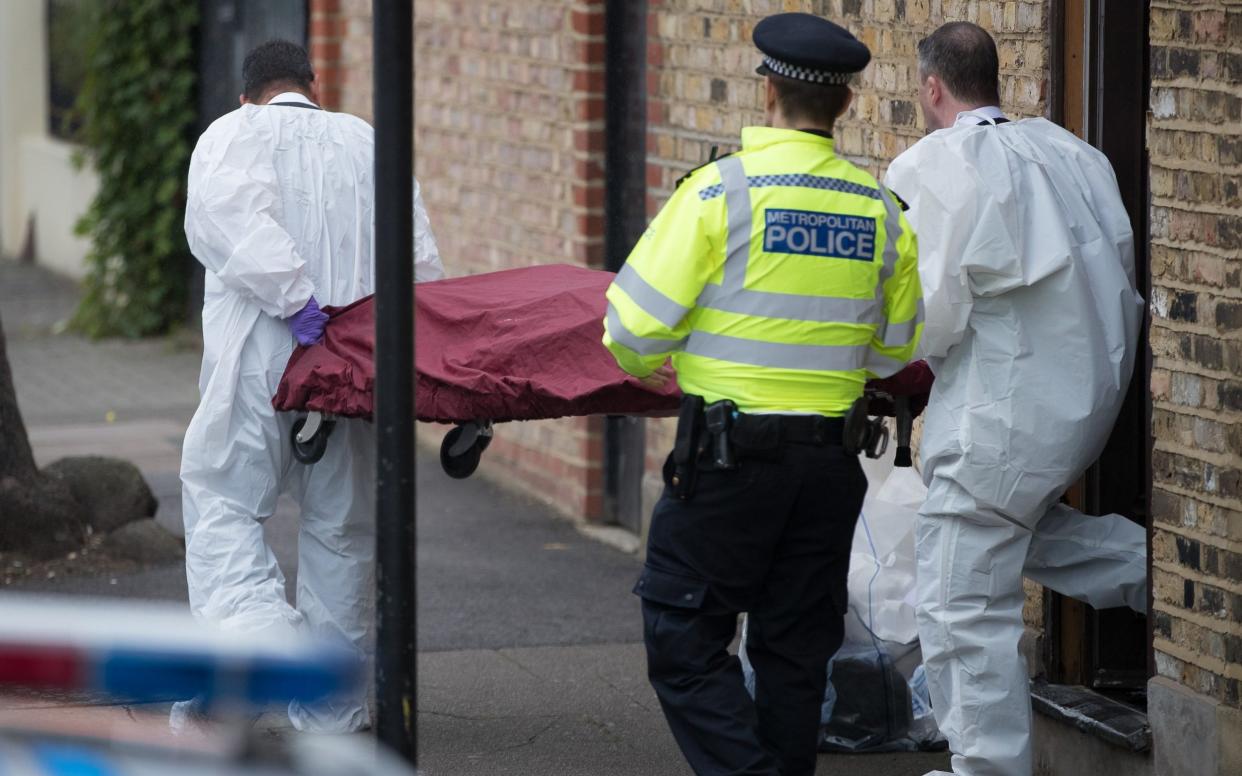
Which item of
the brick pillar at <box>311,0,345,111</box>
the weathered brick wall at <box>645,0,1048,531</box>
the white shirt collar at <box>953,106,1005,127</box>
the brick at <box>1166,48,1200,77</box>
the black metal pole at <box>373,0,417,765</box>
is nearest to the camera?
the black metal pole at <box>373,0,417,765</box>

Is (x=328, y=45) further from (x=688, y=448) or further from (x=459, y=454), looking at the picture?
(x=688, y=448)

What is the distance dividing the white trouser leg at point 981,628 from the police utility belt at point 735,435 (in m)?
0.69

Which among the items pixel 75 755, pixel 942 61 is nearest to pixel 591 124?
pixel 942 61

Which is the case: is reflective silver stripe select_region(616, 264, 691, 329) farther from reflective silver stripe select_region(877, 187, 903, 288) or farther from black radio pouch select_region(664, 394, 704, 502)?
reflective silver stripe select_region(877, 187, 903, 288)

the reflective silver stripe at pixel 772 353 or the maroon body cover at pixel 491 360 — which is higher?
the reflective silver stripe at pixel 772 353

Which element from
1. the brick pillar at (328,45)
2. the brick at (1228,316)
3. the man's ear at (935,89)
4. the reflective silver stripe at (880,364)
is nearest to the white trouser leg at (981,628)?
the reflective silver stripe at (880,364)

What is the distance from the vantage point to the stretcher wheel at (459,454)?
204 inches

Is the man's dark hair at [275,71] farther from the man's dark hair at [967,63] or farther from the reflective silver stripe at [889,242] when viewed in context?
the reflective silver stripe at [889,242]

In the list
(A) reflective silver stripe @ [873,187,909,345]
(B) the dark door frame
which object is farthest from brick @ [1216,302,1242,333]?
(A) reflective silver stripe @ [873,187,909,345]

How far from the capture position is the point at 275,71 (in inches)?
231

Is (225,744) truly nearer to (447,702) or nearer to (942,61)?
(942,61)

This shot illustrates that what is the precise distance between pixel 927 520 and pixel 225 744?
318cm

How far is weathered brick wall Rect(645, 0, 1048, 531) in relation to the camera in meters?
5.63

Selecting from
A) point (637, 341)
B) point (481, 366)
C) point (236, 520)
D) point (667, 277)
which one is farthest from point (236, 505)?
point (667, 277)
